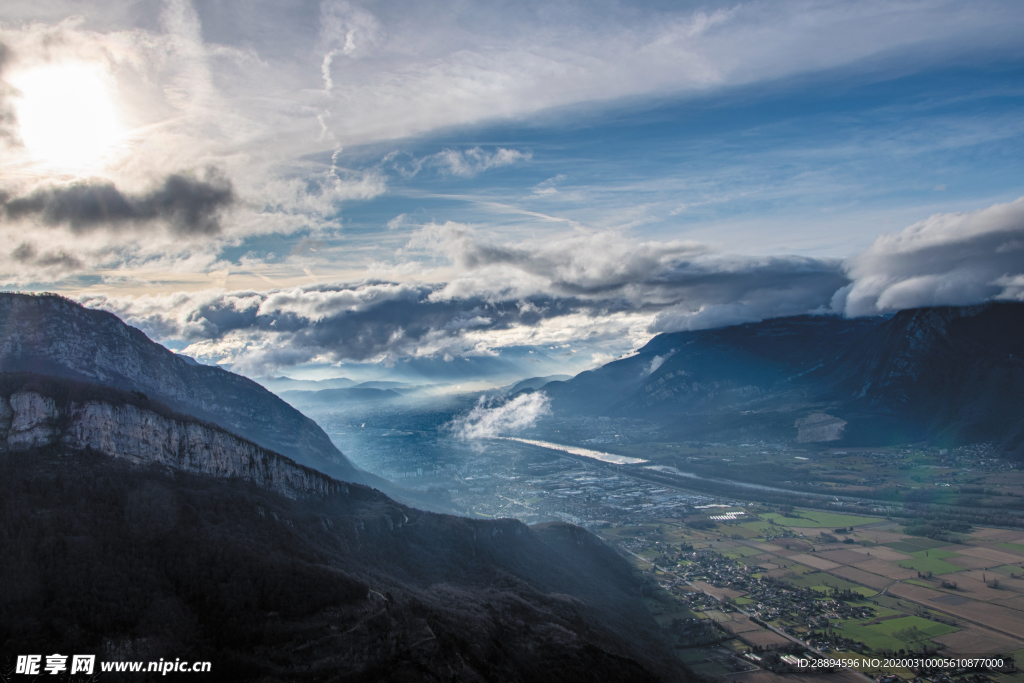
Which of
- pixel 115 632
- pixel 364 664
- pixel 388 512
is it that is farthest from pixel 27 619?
pixel 388 512

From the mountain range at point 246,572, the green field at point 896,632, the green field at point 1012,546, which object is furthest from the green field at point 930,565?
the mountain range at point 246,572

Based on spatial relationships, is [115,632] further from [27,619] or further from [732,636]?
[732,636]

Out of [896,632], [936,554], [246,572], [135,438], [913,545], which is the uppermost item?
[135,438]

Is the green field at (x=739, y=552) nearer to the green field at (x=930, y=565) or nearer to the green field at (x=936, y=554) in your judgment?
the green field at (x=930, y=565)

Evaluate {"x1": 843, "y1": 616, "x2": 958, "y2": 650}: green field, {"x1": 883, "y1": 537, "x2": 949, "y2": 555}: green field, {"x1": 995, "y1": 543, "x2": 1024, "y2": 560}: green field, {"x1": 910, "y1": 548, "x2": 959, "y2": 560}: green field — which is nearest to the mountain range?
{"x1": 843, "y1": 616, "x2": 958, "y2": 650}: green field

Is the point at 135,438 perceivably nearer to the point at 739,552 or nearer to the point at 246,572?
the point at 246,572

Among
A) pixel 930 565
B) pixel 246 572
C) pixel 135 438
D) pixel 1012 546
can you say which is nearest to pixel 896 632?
pixel 930 565
